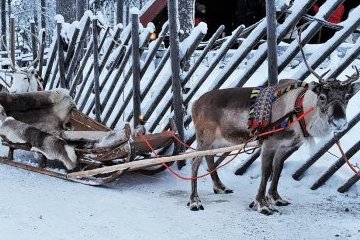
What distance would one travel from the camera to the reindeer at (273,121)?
3.87 meters

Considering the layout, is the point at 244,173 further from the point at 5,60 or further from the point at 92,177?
the point at 5,60

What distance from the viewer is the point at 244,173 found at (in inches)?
212

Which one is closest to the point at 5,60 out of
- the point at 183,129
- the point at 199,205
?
the point at 183,129

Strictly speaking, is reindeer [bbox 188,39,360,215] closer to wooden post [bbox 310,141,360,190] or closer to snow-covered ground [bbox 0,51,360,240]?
→ snow-covered ground [bbox 0,51,360,240]

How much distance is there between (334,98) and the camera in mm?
3840

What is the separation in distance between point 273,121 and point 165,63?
7.25 ft

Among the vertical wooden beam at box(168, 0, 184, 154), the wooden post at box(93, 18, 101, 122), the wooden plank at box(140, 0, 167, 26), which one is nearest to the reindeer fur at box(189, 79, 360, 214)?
the vertical wooden beam at box(168, 0, 184, 154)

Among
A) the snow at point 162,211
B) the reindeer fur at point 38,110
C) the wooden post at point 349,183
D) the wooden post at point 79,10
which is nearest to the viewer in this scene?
the snow at point 162,211

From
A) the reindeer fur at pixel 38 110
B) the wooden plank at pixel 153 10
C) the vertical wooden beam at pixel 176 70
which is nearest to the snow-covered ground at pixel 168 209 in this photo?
the vertical wooden beam at pixel 176 70

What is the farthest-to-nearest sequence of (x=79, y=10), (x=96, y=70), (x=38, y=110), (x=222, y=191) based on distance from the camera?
(x=79, y=10), (x=96, y=70), (x=38, y=110), (x=222, y=191)

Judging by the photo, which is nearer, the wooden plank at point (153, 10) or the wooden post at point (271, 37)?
the wooden post at point (271, 37)

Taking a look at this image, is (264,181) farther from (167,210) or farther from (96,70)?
(96,70)

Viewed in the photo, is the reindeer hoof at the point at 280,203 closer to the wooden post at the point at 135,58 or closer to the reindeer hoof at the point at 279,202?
the reindeer hoof at the point at 279,202

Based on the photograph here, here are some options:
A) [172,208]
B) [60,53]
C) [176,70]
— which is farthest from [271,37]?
[60,53]
